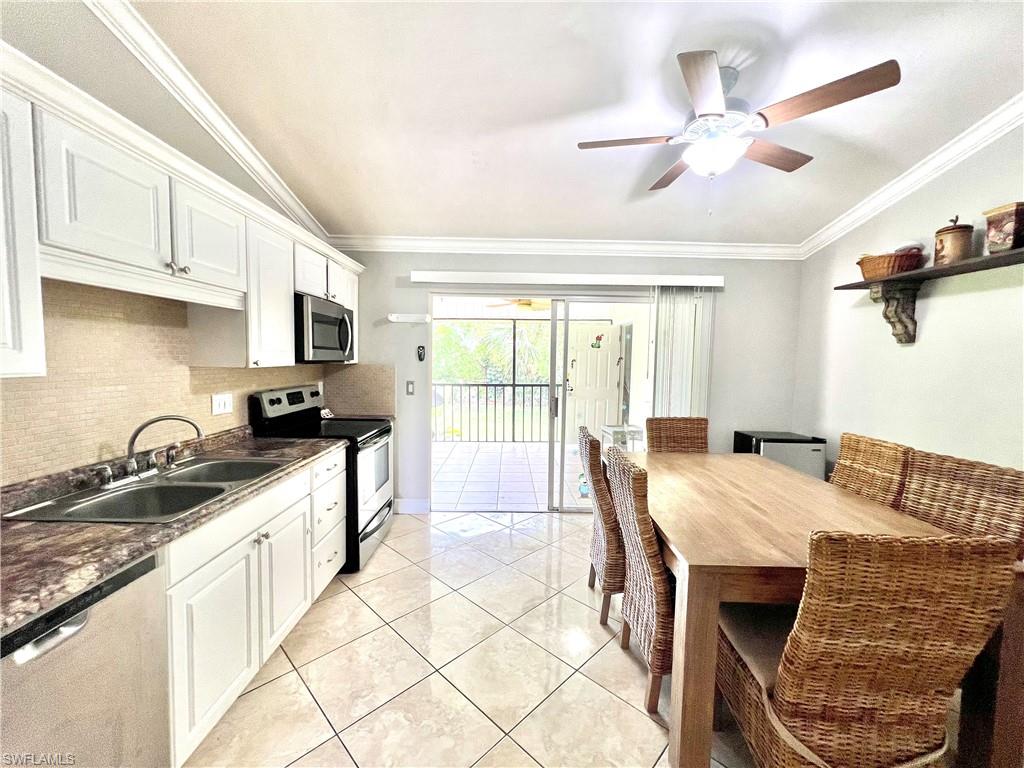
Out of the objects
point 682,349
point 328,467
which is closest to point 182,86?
point 328,467

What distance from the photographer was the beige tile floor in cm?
134

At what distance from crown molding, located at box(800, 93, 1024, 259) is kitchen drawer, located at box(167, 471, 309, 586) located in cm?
389

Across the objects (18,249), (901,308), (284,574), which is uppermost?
(901,308)

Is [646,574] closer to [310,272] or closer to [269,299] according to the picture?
[269,299]

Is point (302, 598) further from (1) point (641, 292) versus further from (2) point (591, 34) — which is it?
(1) point (641, 292)

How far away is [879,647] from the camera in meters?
0.94

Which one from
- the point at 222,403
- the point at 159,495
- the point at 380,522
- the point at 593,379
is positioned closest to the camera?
the point at 159,495

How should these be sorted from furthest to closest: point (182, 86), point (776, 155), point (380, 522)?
point (380, 522) → point (776, 155) → point (182, 86)

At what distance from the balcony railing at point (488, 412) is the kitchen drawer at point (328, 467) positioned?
11.3 feet

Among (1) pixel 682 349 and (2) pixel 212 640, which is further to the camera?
(1) pixel 682 349

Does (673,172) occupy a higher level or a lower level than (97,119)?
higher

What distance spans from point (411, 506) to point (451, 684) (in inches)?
77.7

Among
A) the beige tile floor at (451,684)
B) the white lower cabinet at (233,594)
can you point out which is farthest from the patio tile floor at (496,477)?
the white lower cabinet at (233,594)

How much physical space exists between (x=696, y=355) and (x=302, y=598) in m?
3.44
